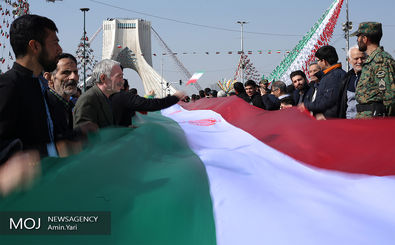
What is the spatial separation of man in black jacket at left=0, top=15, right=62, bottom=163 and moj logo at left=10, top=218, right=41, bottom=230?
472mm

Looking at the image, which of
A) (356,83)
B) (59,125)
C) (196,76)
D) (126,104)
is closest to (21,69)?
(59,125)

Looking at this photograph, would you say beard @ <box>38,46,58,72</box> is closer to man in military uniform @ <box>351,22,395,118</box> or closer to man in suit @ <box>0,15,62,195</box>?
man in suit @ <box>0,15,62,195</box>

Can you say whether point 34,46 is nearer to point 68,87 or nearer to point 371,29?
point 68,87

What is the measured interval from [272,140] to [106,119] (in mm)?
1569

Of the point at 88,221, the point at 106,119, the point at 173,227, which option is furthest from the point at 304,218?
the point at 106,119

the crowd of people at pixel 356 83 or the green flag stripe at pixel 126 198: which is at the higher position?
the crowd of people at pixel 356 83

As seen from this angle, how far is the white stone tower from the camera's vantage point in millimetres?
81438

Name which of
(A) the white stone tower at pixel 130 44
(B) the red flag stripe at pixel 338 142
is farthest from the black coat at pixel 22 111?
(A) the white stone tower at pixel 130 44

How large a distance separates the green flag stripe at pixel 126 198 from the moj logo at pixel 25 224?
0.12ft

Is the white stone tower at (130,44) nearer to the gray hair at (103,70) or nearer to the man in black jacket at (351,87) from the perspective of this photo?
the man in black jacket at (351,87)

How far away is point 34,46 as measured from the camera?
87.9 inches

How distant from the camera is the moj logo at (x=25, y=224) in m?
1.61

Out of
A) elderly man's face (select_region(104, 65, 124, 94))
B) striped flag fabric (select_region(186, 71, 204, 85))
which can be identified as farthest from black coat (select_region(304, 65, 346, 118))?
elderly man's face (select_region(104, 65, 124, 94))

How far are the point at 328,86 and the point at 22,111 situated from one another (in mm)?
3761
